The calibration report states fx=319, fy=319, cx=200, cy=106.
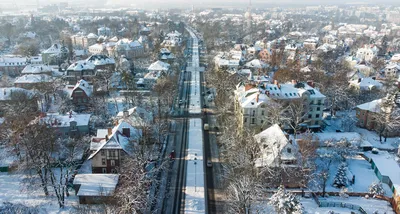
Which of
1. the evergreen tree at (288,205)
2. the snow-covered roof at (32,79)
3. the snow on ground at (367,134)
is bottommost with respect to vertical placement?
the snow on ground at (367,134)

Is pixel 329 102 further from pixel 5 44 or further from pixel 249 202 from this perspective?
pixel 5 44

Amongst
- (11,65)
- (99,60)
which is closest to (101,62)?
(99,60)

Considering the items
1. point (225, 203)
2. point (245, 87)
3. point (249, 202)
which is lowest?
point (225, 203)

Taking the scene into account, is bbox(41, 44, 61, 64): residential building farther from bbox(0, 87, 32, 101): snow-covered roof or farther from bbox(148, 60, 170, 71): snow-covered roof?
bbox(0, 87, 32, 101): snow-covered roof

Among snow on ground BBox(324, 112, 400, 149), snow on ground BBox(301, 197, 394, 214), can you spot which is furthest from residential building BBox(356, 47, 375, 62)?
snow on ground BBox(301, 197, 394, 214)

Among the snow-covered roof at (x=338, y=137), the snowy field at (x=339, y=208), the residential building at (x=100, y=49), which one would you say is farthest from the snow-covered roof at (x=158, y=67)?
the snowy field at (x=339, y=208)

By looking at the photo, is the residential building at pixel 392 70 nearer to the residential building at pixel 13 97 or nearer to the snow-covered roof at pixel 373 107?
the snow-covered roof at pixel 373 107

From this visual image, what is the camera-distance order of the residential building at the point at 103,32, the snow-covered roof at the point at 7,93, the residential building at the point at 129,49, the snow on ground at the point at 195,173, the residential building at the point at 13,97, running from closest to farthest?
1. the snow on ground at the point at 195,173
2. the residential building at the point at 13,97
3. the snow-covered roof at the point at 7,93
4. the residential building at the point at 129,49
5. the residential building at the point at 103,32

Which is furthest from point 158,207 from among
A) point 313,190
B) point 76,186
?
point 313,190
